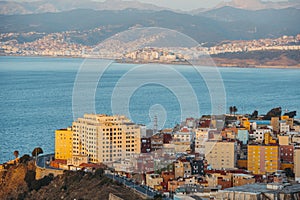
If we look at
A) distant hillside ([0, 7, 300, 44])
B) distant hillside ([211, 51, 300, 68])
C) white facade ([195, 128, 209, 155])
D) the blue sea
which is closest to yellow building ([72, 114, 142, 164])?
white facade ([195, 128, 209, 155])

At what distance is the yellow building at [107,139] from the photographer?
1124 centimetres

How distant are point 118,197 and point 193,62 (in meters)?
25.5

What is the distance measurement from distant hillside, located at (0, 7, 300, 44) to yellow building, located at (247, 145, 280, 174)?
43.7 m

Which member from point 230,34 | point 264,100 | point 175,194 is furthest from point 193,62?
point 230,34

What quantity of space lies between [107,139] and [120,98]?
8155mm

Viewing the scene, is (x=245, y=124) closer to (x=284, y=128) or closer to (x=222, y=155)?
(x=284, y=128)

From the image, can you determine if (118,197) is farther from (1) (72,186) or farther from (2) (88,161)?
(2) (88,161)

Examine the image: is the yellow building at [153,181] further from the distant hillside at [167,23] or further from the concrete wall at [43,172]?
the distant hillside at [167,23]

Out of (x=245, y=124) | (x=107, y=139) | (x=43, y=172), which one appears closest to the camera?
(x=43, y=172)

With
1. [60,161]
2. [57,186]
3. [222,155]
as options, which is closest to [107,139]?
[60,161]

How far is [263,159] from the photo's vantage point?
11.2 m

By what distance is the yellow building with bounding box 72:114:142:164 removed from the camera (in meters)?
11.2

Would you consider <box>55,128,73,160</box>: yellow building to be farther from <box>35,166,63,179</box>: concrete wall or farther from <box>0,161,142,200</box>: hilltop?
<box>35,166,63,179</box>: concrete wall

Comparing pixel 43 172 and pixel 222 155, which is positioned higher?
pixel 222 155
